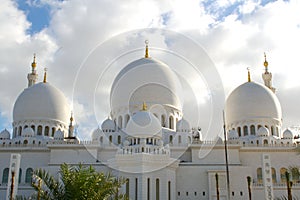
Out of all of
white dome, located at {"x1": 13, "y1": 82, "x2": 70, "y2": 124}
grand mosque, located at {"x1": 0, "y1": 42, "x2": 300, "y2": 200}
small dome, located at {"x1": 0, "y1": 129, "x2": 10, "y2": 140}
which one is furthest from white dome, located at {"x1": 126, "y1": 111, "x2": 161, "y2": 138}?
small dome, located at {"x1": 0, "y1": 129, "x2": 10, "y2": 140}

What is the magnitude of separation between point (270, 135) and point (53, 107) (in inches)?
949

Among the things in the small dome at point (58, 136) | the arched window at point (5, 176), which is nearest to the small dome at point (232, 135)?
the small dome at point (58, 136)

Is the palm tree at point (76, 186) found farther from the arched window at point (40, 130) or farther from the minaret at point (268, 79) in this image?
the minaret at point (268, 79)

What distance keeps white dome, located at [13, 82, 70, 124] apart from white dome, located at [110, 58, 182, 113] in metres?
6.65

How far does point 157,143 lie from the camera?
32781mm

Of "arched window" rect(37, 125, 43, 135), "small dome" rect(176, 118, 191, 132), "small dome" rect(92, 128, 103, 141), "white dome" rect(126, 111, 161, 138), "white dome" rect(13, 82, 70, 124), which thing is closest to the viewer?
"white dome" rect(126, 111, 161, 138)

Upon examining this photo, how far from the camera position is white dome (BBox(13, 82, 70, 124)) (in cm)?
4338

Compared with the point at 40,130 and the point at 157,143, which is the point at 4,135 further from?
the point at 157,143

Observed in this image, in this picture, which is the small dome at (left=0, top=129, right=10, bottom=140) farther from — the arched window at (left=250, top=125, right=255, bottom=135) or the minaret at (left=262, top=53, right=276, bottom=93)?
the minaret at (left=262, top=53, right=276, bottom=93)

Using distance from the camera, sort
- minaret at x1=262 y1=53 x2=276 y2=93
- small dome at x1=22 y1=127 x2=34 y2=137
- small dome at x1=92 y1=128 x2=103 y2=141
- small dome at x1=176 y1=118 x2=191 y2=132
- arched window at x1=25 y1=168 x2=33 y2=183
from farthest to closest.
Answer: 1. minaret at x1=262 y1=53 x2=276 y2=93
2. small dome at x1=22 y1=127 x2=34 y2=137
3. small dome at x1=92 y1=128 x2=103 y2=141
4. small dome at x1=176 y1=118 x2=191 y2=132
5. arched window at x1=25 y1=168 x2=33 y2=183

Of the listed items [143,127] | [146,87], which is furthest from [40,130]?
[143,127]

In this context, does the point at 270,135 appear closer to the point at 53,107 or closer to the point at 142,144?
the point at 142,144

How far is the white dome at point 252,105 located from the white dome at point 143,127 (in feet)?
42.8

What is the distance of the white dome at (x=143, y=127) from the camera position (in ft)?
108
